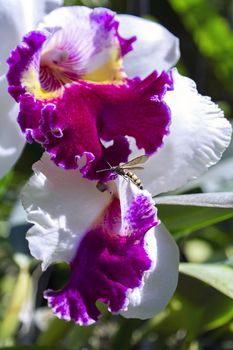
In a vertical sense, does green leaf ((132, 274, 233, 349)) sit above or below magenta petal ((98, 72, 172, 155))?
below

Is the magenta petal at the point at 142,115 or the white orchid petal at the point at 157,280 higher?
the magenta petal at the point at 142,115

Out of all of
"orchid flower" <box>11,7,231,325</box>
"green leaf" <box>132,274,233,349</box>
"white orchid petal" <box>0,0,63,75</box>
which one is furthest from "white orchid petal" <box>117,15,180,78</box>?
"green leaf" <box>132,274,233,349</box>

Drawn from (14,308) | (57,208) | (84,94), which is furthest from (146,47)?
(14,308)

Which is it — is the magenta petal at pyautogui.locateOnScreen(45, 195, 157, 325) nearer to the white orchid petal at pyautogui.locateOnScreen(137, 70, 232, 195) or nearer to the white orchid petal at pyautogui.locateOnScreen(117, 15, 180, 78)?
the white orchid petal at pyautogui.locateOnScreen(137, 70, 232, 195)

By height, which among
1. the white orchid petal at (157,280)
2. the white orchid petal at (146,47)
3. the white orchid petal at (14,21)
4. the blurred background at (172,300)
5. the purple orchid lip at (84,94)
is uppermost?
the white orchid petal at (14,21)

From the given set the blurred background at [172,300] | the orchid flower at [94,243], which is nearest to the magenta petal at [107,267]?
the orchid flower at [94,243]

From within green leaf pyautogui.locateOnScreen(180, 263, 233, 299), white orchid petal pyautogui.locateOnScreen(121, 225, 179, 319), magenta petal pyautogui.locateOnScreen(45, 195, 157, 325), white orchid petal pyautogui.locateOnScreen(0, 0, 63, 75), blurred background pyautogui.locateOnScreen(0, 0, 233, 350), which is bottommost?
blurred background pyautogui.locateOnScreen(0, 0, 233, 350)

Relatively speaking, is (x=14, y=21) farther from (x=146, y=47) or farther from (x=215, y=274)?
(x=215, y=274)

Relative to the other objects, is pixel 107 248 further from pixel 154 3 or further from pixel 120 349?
pixel 154 3

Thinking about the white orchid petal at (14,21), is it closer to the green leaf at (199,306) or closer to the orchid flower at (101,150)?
the orchid flower at (101,150)
